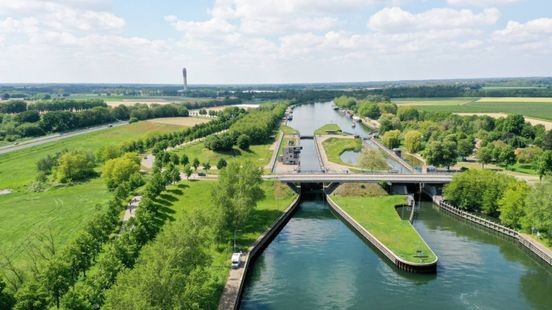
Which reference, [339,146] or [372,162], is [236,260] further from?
[339,146]

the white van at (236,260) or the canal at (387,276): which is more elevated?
the white van at (236,260)

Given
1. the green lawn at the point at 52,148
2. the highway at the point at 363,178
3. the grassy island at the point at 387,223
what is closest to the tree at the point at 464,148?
the highway at the point at 363,178

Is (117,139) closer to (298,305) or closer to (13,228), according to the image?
(13,228)

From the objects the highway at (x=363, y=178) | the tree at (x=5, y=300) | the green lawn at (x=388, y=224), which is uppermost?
the tree at (x=5, y=300)

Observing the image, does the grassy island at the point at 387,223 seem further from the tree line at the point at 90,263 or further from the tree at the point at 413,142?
the tree at the point at 413,142

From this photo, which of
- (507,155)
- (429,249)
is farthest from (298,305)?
(507,155)

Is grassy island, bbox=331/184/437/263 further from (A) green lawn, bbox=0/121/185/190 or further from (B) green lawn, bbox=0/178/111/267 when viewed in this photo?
(A) green lawn, bbox=0/121/185/190
